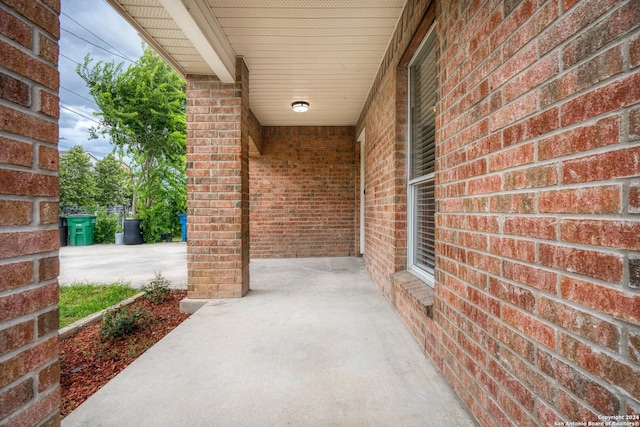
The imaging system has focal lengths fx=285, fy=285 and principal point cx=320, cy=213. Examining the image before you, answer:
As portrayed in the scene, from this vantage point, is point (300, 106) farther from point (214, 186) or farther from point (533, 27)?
point (533, 27)

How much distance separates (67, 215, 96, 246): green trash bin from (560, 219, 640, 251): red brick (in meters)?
11.1

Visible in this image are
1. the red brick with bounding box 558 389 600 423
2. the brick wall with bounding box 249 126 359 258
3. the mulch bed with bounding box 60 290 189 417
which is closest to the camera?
the red brick with bounding box 558 389 600 423

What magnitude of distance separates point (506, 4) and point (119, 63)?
11.2 metres

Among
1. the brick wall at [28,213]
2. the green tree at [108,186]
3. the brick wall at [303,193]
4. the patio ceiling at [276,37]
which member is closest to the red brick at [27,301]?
the brick wall at [28,213]

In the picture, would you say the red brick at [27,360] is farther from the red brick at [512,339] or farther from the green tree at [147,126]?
the green tree at [147,126]

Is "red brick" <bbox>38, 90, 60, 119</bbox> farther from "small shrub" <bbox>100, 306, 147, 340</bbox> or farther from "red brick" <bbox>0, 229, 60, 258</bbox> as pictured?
"small shrub" <bbox>100, 306, 147, 340</bbox>

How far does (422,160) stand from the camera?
2.55 meters

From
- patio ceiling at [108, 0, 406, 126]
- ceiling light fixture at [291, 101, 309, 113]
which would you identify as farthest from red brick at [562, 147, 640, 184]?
ceiling light fixture at [291, 101, 309, 113]

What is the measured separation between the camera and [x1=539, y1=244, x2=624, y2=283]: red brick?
0.71m

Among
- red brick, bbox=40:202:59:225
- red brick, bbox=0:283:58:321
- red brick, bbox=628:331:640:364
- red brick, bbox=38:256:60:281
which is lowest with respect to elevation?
red brick, bbox=628:331:640:364

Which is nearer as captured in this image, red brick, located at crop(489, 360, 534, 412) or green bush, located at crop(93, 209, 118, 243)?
red brick, located at crop(489, 360, 534, 412)

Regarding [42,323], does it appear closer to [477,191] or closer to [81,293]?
[477,191]

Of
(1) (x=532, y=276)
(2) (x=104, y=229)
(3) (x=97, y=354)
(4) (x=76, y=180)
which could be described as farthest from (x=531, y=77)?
(4) (x=76, y=180)

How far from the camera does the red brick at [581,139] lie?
2.37ft
